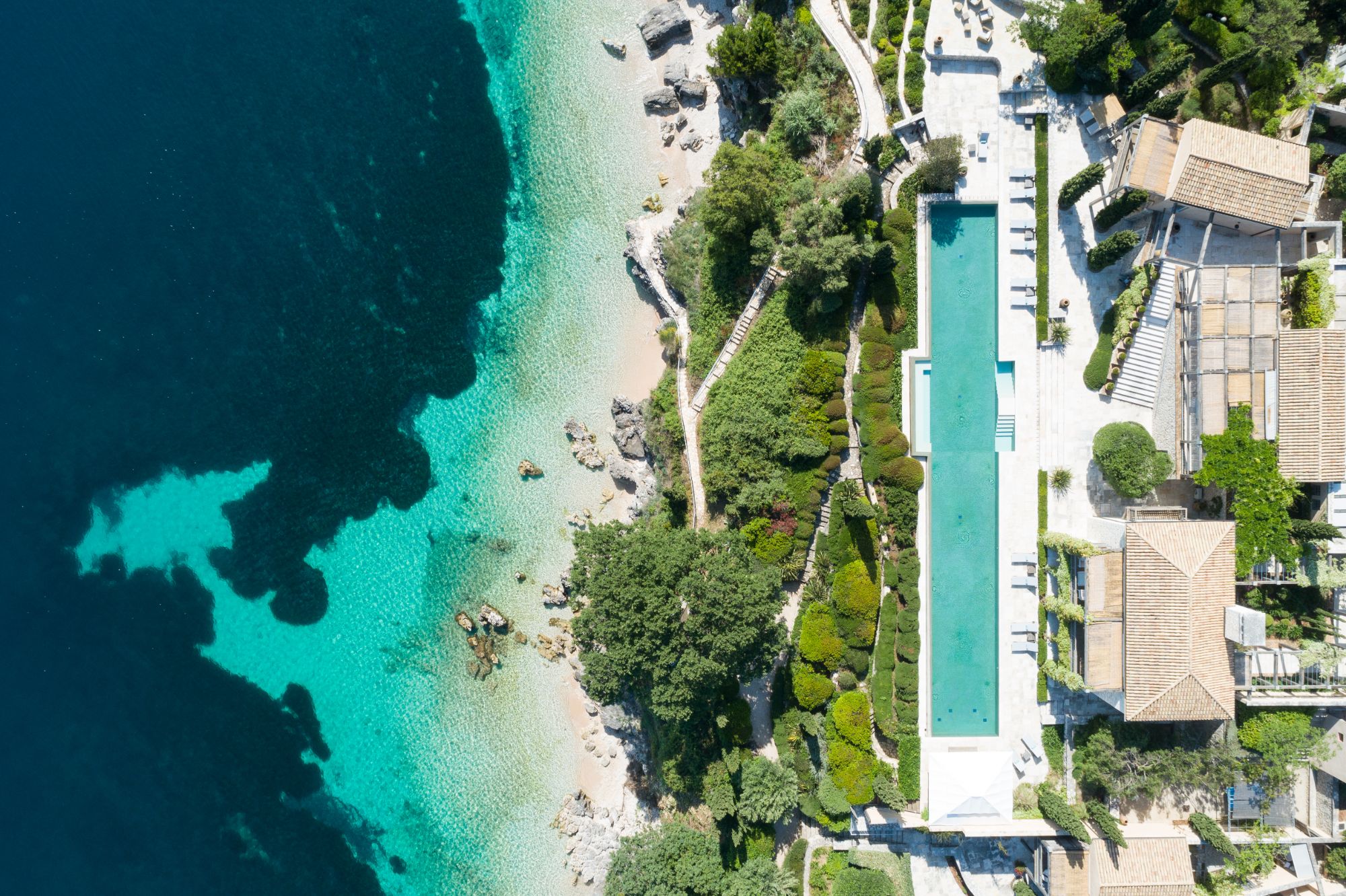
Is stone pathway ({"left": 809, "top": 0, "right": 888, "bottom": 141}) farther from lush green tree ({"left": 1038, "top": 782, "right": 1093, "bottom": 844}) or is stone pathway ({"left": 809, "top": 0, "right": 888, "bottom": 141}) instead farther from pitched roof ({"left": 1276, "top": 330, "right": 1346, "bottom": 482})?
lush green tree ({"left": 1038, "top": 782, "right": 1093, "bottom": 844})

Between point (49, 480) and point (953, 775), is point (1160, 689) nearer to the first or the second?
point (953, 775)

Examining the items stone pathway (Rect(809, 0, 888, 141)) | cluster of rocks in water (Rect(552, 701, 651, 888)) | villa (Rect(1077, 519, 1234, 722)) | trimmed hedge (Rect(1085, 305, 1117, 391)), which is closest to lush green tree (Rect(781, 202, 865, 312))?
stone pathway (Rect(809, 0, 888, 141))

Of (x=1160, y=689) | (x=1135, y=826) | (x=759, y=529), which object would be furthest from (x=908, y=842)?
(x=759, y=529)

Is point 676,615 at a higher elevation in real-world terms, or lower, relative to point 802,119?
lower

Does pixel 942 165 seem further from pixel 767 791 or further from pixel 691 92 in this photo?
pixel 767 791

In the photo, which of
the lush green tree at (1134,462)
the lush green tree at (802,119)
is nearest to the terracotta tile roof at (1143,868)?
the lush green tree at (1134,462)

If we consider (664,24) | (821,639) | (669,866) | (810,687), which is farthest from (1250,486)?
(664,24)

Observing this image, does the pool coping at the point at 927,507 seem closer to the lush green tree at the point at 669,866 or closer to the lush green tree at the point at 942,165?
the lush green tree at the point at 942,165
